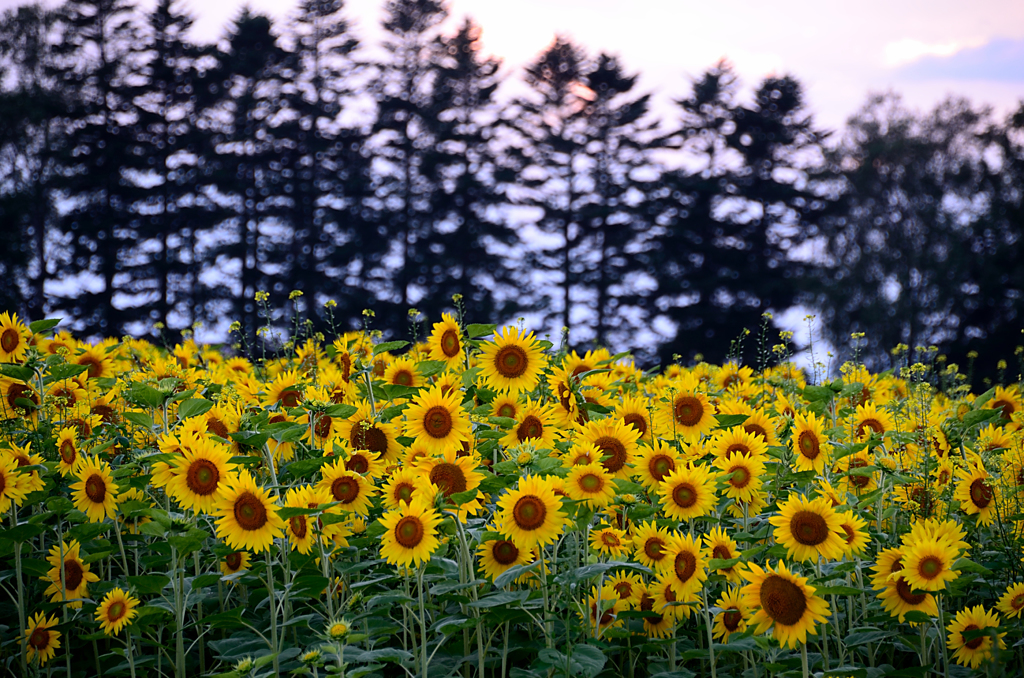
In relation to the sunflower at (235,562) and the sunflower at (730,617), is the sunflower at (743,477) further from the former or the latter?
the sunflower at (235,562)

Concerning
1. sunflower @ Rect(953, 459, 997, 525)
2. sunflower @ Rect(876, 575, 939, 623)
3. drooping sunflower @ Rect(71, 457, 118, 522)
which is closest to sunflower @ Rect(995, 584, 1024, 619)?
sunflower @ Rect(876, 575, 939, 623)

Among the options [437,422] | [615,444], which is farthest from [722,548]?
[437,422]

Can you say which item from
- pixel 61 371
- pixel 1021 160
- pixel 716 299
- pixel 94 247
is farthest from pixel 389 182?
pixel 61 371

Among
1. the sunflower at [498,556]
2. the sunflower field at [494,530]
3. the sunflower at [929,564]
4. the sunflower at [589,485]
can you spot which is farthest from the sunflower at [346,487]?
the sunflower at [929,564]

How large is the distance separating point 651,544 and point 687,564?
20 cm

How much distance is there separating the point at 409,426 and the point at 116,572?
76.9 inches

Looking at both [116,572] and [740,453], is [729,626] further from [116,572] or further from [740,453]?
[116,572]

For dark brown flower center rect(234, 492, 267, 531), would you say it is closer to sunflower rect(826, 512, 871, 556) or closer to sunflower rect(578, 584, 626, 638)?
sunflower rect(578, 584, 626, 638)

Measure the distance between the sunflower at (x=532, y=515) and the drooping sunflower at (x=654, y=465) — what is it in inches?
21.1

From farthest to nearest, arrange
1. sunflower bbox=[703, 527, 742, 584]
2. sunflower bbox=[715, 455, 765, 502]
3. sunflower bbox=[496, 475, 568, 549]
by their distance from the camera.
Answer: sunflower bbox=[715, 455, 765, 502]
sunflower bbox=[703, 527, 742, 584]
sunflower bbox=[496, 475, 568, 549]

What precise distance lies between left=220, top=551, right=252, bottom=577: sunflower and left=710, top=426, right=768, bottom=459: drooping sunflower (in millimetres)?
1729

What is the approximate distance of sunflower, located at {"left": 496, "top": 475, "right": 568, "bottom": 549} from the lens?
2.32 metres

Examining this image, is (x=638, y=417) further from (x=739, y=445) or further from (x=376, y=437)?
(x=376, y=437)

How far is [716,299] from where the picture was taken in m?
25.0
